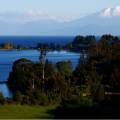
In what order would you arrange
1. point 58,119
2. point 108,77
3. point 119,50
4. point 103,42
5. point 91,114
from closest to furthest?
1. point 58,119
2. point 91,114
3. point 108,77
4. point 119,50
5. point 103,42

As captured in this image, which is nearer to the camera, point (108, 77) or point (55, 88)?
point (55, 88)

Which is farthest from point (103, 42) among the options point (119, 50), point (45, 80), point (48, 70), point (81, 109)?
point (81, 109)

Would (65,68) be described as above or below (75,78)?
above

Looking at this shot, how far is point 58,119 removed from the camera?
35.2ft

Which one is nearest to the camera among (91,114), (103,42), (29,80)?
(91,114)

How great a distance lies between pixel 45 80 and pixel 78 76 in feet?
10.7

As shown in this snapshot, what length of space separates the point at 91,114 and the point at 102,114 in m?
0.32

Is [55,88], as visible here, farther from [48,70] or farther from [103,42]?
[103,42]

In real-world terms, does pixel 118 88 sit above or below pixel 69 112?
below

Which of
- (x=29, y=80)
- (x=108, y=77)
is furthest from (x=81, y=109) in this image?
(x=108, y=77)

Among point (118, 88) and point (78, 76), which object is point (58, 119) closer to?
point (118, 88)

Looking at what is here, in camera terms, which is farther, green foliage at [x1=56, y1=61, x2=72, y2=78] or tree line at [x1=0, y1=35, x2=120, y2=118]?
green foliage at [x1=56, y1=61, x2=72, y2=78]

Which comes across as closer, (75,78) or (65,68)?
(75,78)

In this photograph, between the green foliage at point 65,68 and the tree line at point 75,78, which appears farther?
the green foliage at point 65,68
